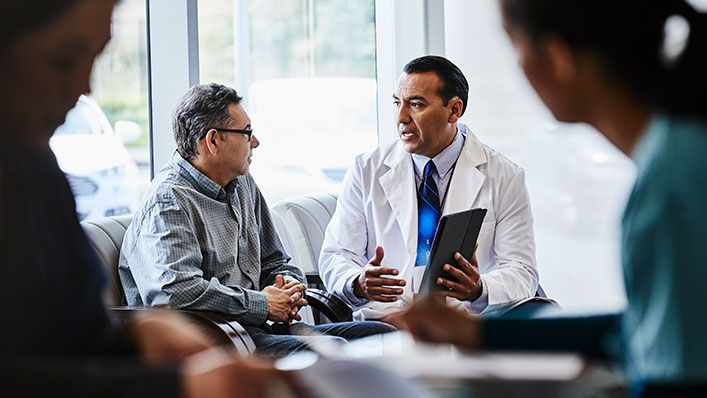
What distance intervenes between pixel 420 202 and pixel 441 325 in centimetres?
113

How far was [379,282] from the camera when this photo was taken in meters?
1.54

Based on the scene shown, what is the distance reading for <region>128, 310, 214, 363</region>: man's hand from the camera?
53 centimetres

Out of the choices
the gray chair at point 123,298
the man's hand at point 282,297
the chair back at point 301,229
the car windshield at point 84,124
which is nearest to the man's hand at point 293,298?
the man's hand at point 282,297

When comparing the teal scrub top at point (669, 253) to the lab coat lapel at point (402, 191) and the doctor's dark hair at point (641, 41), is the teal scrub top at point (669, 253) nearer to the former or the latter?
the doctor's dark hair at point (641, 41)

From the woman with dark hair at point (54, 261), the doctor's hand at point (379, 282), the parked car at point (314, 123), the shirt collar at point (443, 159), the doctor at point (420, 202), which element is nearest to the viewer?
the woman with dark hair at point (54, 261)

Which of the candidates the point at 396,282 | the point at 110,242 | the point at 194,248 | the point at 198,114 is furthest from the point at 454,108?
the point at 110,242

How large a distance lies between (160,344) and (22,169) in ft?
0.47

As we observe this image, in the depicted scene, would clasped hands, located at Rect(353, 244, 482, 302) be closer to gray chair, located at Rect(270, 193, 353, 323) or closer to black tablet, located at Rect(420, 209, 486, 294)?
black tablet, located at Rect(420, 209, 486, 294)

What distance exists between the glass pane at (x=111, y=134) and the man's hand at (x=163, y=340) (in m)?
0.09

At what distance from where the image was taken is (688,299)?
46cm

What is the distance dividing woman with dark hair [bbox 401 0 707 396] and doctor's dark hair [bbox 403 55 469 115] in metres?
1.32

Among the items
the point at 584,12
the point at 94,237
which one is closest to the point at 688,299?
the point at 584,12

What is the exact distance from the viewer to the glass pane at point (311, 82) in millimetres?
2980

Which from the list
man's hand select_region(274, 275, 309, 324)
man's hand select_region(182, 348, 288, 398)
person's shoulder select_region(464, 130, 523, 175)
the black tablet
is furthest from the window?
man's hand select_region(274, 275, 309, 324)
